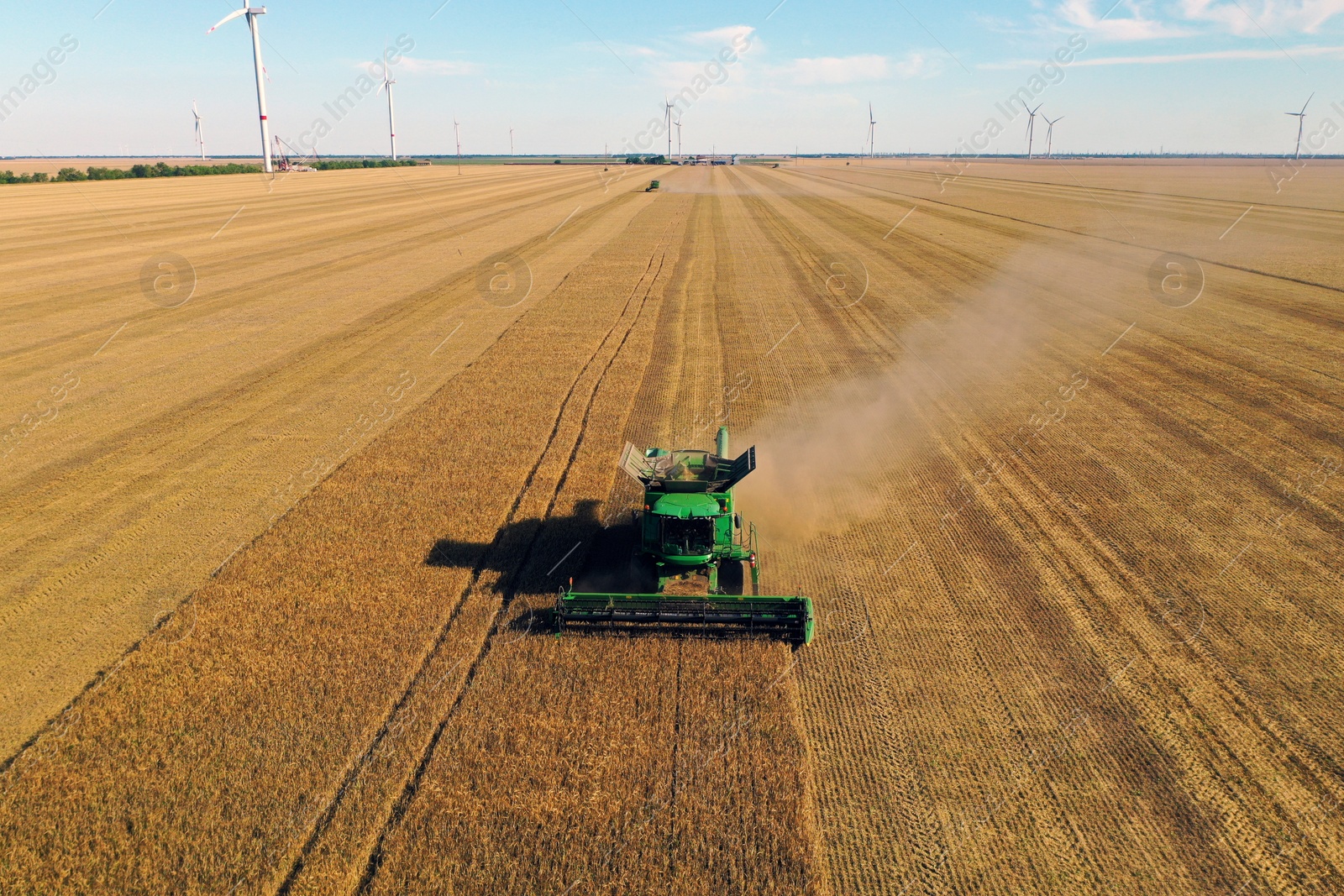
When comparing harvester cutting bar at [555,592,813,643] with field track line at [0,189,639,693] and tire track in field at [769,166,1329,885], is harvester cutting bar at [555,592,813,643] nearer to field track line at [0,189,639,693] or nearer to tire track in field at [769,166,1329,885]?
tire track in field at [769,166,1329,885]

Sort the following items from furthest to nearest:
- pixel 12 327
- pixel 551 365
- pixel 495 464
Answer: pixel 12 327, pixel 551 365, pixel 495 464

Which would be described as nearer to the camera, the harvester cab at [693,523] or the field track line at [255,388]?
the harvester cab at [693,523]

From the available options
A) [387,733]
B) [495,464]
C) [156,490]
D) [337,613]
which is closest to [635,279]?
[495,464]

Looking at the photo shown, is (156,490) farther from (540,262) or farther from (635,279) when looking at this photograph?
(540,262)

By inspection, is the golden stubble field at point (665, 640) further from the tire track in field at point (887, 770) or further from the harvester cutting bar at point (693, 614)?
the harvester cutting bar at point (693, 614)

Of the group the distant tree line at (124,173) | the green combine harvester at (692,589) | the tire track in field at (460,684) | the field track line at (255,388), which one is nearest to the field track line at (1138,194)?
the field track line at (255,388)

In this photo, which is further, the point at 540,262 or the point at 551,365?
the point at 540,262

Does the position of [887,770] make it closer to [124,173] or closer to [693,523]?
[693,523]
